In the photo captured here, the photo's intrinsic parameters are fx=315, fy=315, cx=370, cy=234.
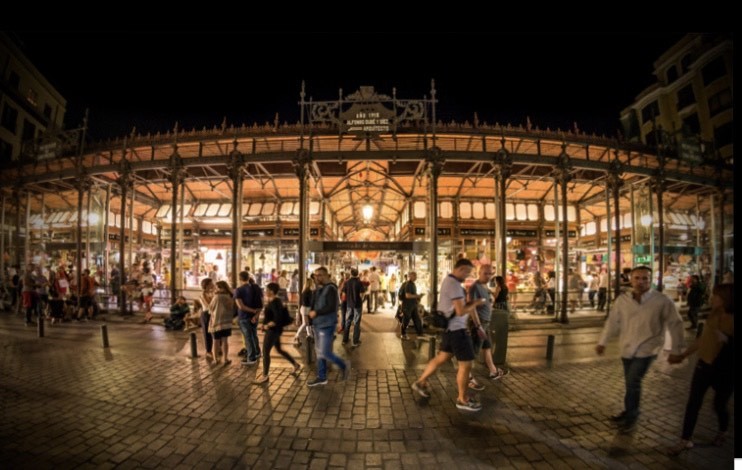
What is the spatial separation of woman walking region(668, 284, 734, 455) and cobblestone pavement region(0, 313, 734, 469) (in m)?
0.39

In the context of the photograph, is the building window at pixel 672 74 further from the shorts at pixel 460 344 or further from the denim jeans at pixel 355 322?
the shorts at pixel 460 344

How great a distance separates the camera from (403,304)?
9281 mm

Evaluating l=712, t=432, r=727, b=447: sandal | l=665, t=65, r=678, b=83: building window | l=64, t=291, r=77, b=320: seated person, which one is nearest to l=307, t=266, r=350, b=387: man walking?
l=712, t=432, r=727, b=447: sandal

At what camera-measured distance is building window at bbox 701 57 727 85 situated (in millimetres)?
25172

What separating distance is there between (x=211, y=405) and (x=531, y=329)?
9774mm

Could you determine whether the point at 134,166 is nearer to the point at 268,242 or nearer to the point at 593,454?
the point at 268,242

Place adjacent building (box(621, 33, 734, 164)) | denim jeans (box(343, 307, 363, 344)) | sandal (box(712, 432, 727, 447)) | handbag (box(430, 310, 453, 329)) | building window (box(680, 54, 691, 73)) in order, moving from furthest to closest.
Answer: building window (box(680, 54, 691, 73)) < adjacent building (box(621, 33, 734, 164)) < denim jeans (box(343, 307, 363, 344)) < handbag (box(430, 310, 453, 329)) < sandal (box(712, 432, 727, 447))

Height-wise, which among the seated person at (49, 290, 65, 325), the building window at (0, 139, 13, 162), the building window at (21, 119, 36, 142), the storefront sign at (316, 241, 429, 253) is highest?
the building window at (21, 119, 36, 142)

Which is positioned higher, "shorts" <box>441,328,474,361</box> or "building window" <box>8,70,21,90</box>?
"building window" <box>8,70,21,90</box>

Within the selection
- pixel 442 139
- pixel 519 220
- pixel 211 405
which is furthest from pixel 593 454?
pixel 519 220

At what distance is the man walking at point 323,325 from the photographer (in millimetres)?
5672

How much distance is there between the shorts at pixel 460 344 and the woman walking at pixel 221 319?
4.76 m

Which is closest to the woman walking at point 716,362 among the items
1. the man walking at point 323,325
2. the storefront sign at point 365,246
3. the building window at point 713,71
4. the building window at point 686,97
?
the man walking at point 323,325

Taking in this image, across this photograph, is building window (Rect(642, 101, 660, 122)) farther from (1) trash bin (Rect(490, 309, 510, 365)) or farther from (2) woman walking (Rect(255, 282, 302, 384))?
(2) woman walking (Rect(255, 282, 302, 384))
